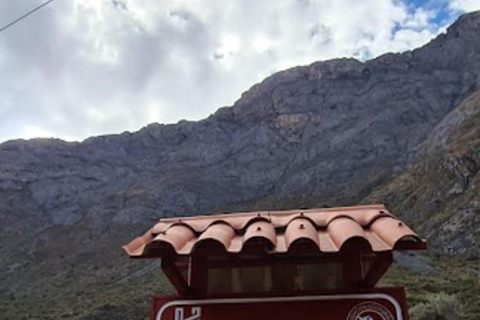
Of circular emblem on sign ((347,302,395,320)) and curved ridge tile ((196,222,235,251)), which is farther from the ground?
curved ridge tile ((196,222,235,251))

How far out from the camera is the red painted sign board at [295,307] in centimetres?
352

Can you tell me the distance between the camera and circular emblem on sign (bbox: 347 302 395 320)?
349 centimetres

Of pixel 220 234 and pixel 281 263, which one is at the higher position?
pixel 220 234

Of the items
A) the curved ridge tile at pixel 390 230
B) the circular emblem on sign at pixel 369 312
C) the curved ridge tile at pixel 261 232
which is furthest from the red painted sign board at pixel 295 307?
the curved ridge tile at pixel 261 232

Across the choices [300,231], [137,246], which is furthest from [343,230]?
[137,246]

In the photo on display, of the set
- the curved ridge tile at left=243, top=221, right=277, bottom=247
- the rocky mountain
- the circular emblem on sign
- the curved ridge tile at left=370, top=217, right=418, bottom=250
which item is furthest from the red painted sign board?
the rocky mountain

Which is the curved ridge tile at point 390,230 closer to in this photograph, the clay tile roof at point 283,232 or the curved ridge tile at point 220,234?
the clay tile roof at point 283,232

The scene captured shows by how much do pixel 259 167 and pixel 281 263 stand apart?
248ft

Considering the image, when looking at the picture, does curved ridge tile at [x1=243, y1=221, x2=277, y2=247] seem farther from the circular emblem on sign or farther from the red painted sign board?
the circular emblem on sign

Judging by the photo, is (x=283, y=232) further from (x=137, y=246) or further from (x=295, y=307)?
(x=137, y=246)

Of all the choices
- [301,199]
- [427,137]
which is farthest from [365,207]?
[427,137]

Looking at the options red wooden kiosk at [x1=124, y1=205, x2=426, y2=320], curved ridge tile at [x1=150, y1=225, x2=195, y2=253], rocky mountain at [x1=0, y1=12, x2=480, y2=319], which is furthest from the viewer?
rocky mountain at [x1=0, y1=12, x2=480, y2=319]

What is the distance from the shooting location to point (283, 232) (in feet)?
12.8

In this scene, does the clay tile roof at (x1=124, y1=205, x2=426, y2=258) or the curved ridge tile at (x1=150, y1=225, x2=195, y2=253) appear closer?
the clay tile roof at (x1=124, y1=205, x2=426, y2=258)
